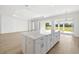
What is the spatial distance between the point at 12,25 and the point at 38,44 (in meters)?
0.62

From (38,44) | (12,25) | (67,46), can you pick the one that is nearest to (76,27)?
(67,46)

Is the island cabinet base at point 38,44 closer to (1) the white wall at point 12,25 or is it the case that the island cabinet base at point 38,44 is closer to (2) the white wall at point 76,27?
(1) the white wall at point 12,25

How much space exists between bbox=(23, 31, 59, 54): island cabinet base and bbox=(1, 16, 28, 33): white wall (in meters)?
0.20

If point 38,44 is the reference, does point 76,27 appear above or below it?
above

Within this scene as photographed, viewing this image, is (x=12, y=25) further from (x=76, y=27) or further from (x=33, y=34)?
(x=76, y=27)

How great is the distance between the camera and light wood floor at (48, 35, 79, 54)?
5.32ft

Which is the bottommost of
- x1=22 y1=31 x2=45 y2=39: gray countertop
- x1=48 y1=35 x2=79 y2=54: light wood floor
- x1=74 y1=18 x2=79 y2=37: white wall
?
x1=48 y1=35 x2=79 y2=54: light wood floor

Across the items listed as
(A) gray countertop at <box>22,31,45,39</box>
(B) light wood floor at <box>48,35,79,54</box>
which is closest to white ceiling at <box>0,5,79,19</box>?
(A) gray countertop at <box>22,31,45,39</box>

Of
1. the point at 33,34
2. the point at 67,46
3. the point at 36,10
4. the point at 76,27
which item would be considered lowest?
the point at 67,46

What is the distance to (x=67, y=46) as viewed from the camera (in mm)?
1637

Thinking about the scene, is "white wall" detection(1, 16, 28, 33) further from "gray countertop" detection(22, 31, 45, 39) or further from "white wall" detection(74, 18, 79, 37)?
"white wall" detection(74, 18, 79, 37)

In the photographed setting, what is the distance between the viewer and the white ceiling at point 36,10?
1610mm
